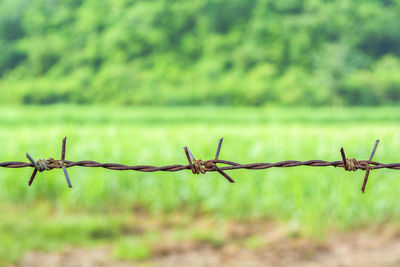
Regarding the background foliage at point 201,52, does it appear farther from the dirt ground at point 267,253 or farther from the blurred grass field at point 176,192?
the dirt ground at point 267,253

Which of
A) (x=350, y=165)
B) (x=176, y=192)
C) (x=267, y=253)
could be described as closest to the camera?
(x=350, y=165)

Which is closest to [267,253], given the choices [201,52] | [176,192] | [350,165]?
[176,192]

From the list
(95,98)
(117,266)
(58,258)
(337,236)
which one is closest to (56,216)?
(58,258)

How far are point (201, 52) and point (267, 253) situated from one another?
87.6 ft

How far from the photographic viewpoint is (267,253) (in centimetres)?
399

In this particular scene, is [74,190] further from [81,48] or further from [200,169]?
[81,48]

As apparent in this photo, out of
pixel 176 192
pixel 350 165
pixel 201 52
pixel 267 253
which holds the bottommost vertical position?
pixel 350 165

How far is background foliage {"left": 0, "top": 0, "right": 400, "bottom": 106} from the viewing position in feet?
84.2

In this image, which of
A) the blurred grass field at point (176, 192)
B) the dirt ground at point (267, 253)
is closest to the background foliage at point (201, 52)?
the blurred grass field at point (176, 192)

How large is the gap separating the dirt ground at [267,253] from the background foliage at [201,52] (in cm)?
2124

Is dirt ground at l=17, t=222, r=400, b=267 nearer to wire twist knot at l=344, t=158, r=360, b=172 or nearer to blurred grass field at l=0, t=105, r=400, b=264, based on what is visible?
blurred grass field at l=0, t=105, r=400, b=264

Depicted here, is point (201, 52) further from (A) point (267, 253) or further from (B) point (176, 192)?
(A) point (267, 253)

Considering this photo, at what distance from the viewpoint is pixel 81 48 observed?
28.4 metres

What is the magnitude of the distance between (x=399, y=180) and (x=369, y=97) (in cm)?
2201
